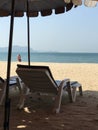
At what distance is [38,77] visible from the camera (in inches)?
231

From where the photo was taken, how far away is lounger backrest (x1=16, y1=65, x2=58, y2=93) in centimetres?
575

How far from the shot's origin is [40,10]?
8266 millimetres

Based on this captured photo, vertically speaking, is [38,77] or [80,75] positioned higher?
[38,77]

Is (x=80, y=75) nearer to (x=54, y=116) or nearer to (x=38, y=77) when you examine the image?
(x=38, y=77)

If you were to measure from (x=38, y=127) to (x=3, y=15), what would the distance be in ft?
14.5

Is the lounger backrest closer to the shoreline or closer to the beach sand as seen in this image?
the beach sand

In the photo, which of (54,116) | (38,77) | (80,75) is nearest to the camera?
(54,116)

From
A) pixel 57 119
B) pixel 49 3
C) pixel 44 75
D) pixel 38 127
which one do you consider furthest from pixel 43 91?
pixel 49 3

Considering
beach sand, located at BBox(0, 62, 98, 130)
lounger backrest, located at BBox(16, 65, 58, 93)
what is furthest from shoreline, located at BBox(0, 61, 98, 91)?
lounger backrest, located at BBox(16, 65, 58, 93)

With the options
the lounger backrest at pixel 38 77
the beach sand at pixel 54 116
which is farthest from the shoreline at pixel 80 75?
the lounger backrest at pixel 38 77

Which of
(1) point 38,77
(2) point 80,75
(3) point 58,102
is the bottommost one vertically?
(2) point 80,75

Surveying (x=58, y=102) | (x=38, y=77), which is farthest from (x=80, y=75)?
(x=38, y=77)

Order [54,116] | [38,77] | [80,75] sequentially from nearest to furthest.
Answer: [54,116]
[38,77]
[80,75]

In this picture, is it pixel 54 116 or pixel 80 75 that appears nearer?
pixel 54 116
